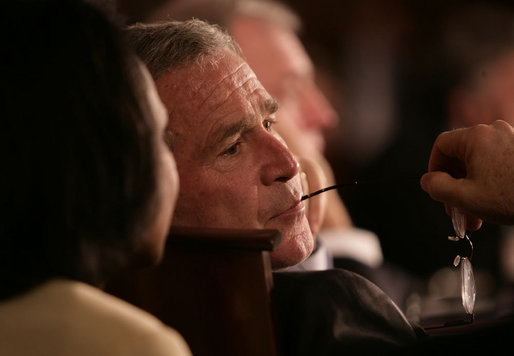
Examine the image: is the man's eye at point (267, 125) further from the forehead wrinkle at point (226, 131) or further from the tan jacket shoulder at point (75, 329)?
the tan jacket shoulder at point (75, 329)

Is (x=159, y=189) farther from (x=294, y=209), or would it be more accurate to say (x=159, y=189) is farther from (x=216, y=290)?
(x=294, y=209)

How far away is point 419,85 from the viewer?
15.1 ft

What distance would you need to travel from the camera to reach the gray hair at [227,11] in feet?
8.33

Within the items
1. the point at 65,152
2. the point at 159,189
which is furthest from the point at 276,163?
the point at 65,152

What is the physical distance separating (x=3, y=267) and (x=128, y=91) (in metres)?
0.23

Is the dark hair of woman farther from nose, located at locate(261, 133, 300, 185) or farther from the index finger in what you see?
the index finger

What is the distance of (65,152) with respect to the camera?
0.73m

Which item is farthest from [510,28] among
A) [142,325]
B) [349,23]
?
[142,325]

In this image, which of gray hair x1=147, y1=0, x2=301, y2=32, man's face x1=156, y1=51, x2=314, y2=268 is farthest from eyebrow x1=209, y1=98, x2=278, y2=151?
gray hair x1=147, y1=0, x2=301, y2=32

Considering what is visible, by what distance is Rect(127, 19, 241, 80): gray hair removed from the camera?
4.28ft

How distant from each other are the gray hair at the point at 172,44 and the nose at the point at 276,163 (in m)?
0.21

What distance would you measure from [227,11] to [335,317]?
6.10ft

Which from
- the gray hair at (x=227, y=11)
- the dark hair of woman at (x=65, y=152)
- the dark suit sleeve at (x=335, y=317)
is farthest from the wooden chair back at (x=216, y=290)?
the gray hair at (x=227, y=11)

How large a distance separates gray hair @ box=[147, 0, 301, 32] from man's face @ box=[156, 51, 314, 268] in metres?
1.12
